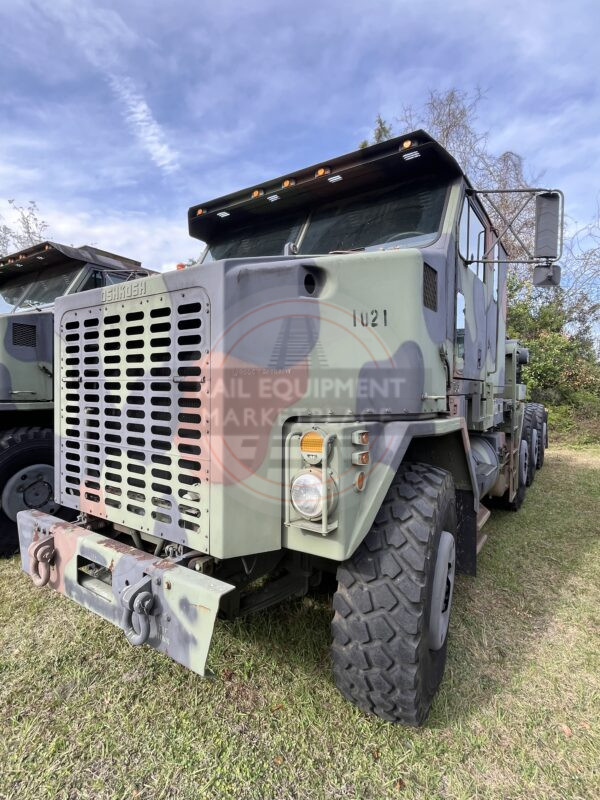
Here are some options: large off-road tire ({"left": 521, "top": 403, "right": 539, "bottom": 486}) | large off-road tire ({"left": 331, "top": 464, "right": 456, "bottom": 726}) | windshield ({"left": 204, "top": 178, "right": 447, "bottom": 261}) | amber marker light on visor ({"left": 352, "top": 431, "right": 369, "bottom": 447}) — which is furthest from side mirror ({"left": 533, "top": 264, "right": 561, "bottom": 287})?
large off-road tire ({"left": 521, "top": 403, "right": 539, "bottom": 486})

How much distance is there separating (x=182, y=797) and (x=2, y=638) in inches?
69.5

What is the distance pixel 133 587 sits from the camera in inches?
82.0

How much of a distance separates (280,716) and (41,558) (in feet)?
4.84

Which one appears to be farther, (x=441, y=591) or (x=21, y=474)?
(x=21, y=474)

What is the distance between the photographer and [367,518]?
7.01ft

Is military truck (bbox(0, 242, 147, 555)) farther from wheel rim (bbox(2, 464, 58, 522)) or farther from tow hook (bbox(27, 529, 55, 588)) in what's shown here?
tow hook (bbox(27, 529, 55, 588))

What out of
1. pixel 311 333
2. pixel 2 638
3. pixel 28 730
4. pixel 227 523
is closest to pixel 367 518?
pixel 227 523

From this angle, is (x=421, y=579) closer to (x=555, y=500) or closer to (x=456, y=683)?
(x=456, y=683)

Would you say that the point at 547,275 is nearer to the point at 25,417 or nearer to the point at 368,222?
the point at 368,222

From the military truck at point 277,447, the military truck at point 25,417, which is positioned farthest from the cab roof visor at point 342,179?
the military truck at point 25,417

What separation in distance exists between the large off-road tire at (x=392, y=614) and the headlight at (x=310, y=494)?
436 millimetres

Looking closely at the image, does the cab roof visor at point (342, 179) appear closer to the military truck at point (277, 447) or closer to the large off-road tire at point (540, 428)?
the military truck at point (277, 447)

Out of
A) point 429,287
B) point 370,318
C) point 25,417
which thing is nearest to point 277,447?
point 370,318

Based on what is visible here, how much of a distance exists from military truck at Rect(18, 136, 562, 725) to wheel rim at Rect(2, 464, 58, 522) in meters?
1.63
